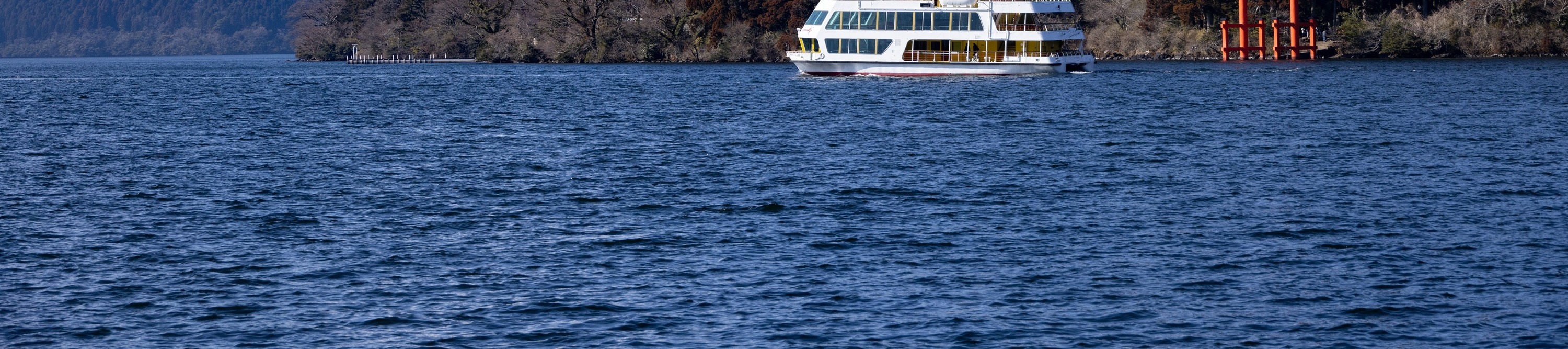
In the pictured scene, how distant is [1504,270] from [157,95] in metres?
72.2

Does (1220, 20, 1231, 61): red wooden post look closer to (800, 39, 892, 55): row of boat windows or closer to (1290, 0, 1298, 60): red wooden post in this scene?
(1290, 0, 1298, 60): red wooden post

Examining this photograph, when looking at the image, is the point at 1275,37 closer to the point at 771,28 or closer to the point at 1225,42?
the point at 1225,42

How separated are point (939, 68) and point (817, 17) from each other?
22.5ft

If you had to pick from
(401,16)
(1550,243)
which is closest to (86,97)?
(1550,243)

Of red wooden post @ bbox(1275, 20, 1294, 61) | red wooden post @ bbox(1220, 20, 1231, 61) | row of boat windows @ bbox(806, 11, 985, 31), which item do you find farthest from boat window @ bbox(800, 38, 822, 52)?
red wooden post @ bbox(1275, 20, 1294, 61)

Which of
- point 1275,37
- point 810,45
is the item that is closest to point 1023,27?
point 810,45

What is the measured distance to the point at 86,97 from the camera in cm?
7781

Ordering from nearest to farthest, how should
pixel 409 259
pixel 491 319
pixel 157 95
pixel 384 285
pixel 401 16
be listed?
pixel 491 319 → pixel 384 285 → pixel 409 259 → pixel 157 95 → pixel 401 16

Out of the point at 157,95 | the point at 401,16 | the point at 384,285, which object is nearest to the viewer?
the point at 384,285

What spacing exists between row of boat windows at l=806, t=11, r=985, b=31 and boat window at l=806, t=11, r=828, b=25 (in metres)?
1.74

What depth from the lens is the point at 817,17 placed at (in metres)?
82.6

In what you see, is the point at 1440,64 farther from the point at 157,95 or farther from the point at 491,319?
the point at 491,319

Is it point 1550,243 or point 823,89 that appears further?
point 823,89

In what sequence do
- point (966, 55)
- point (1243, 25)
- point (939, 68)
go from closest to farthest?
1. point (966, 55)
2. point (939, 68)
3. point (1243, 25)
